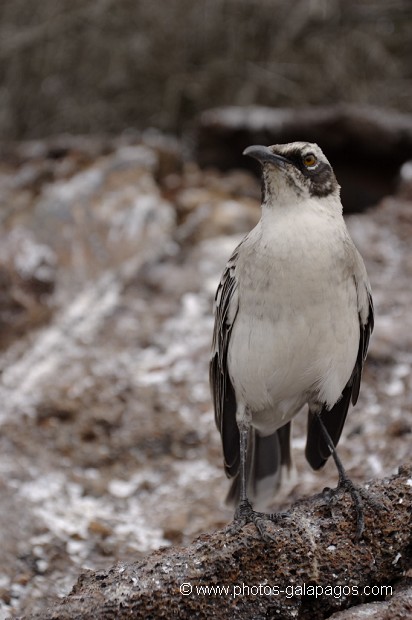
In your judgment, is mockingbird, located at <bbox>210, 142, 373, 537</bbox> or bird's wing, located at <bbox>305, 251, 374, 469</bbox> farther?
bird's wing, located at <bbox>305, 251, 374, 469</bbox>

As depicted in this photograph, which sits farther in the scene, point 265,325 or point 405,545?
point 265,325

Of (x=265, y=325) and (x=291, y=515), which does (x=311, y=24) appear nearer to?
(x=265, y=325)

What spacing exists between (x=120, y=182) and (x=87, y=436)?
12.0 feet

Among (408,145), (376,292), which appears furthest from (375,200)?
(376,292)

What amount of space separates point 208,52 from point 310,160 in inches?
312

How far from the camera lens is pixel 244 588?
122 inches

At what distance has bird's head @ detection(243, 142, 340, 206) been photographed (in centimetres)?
386

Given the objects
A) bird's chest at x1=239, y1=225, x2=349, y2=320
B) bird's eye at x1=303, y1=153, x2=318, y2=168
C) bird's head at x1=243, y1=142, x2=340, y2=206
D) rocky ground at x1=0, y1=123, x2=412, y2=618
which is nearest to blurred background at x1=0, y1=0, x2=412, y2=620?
rocky ground at x1=0, y1=123, x2=412, y2=618

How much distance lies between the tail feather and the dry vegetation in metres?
7.37
